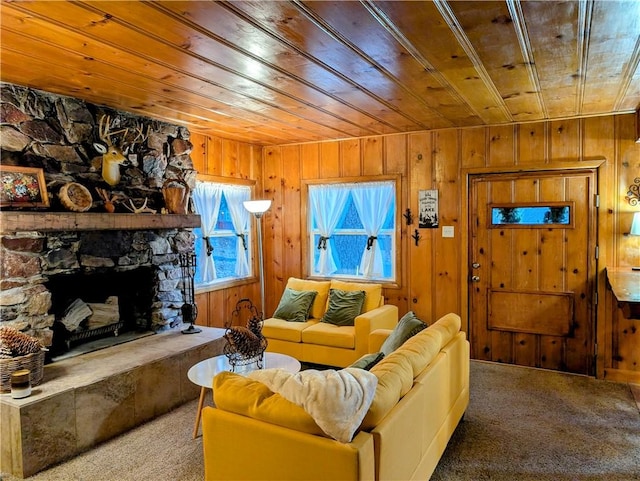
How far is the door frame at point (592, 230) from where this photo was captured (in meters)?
4.25

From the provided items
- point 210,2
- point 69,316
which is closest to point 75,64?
point 210,2

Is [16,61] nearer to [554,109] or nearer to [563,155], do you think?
[554,109]

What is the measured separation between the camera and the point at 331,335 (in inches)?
171

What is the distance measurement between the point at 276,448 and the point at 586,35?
8.31 ft

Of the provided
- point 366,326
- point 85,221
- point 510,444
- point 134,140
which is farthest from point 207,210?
point 510,444

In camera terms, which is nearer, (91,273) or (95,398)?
(95,398)

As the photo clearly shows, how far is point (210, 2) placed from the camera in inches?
77.7

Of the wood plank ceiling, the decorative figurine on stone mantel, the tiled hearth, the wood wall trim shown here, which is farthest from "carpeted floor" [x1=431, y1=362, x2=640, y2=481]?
the decorative figurine on stone mantel

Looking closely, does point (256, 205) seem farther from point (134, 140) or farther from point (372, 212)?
point (372, 212)

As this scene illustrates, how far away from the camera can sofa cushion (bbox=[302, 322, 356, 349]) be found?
4281 mm

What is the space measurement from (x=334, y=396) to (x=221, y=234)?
3.88 metres

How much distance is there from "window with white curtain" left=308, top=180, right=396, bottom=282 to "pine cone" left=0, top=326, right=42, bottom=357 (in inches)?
131

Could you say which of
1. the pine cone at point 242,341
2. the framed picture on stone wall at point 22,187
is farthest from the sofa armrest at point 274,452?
the framed picture on stone wall at point 22,187

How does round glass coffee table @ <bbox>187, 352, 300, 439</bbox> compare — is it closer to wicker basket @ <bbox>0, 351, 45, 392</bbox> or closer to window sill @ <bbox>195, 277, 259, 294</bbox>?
wicker basket @ <bbox>0, 351, 45, 392</bbox>
